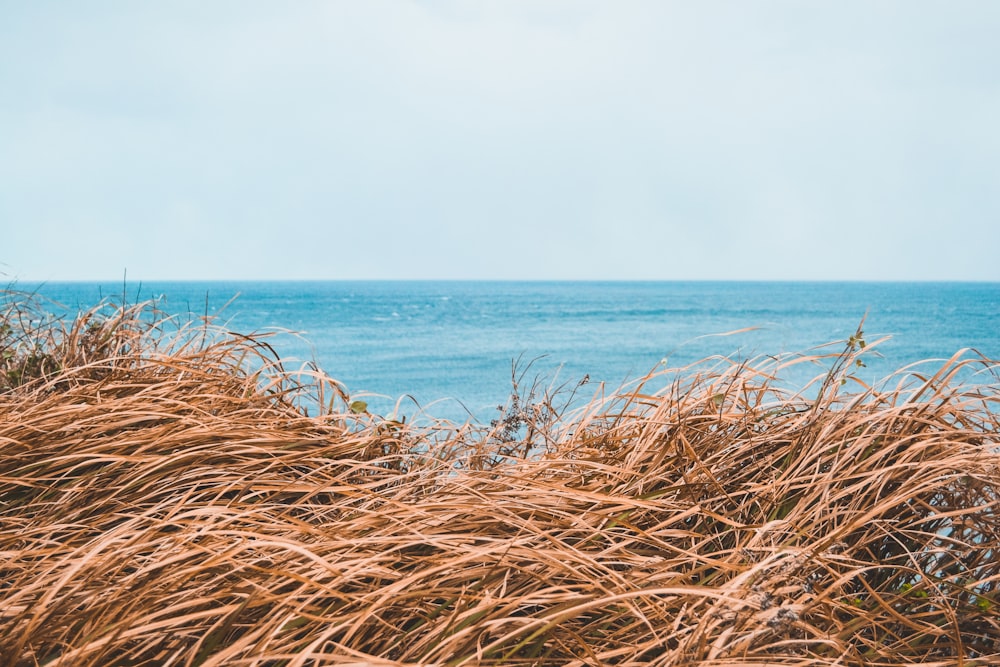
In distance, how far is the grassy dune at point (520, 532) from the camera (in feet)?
4.57

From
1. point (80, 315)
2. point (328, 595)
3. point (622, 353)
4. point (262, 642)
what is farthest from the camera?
point (622, 353)

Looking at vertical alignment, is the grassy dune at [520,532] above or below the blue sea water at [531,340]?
above

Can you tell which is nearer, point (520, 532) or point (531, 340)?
point (520, 532)

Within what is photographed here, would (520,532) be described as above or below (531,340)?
above

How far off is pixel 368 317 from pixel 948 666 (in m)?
62.3

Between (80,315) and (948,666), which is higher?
(80,315)

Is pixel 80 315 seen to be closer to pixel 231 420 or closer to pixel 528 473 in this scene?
pixel 231 420

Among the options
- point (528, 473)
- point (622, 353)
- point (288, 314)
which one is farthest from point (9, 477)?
point (288, 314)

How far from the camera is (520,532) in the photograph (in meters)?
1.61

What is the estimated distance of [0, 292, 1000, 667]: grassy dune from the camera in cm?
139

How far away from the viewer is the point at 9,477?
83.8 inches

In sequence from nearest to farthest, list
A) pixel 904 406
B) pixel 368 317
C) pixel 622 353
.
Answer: pixel 904 406, pixel 622 353, pixel 368 317

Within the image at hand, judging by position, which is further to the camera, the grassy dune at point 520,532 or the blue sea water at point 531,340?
the blue sea water at point 531,340

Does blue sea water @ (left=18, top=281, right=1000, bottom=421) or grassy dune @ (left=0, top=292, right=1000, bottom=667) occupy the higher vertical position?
grassy dune @ (left=0, top=292, right=1000, bottom=667)
